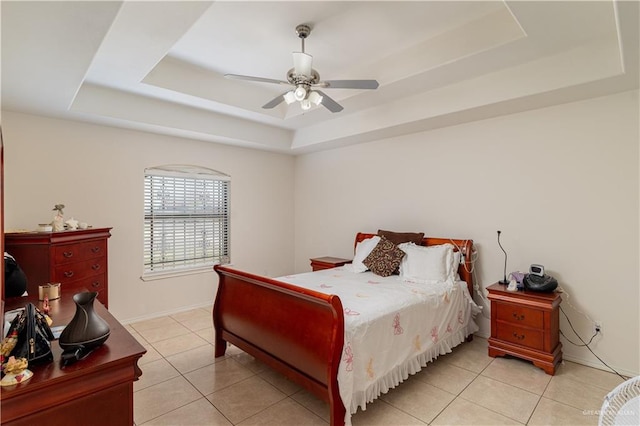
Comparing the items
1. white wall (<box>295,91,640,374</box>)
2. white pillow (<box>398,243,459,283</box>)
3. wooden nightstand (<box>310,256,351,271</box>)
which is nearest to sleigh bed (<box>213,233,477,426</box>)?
white pillow (<box>398,243,459,283</box>)

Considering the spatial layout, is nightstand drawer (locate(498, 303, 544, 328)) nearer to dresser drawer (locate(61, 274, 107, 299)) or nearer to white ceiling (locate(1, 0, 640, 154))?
white ceiling (locate(1, 0, 640, 154))

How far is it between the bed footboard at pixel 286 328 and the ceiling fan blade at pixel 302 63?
5.33 feet

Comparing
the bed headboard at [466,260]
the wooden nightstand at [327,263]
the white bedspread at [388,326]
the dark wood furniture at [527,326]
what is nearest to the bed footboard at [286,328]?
the white bedspread at [388,326]

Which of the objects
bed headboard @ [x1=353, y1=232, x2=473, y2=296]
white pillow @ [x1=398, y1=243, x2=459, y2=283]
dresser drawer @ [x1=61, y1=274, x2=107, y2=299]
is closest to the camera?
dresser drawer @ [x1=61, y1=274, x2=107, y2=299]

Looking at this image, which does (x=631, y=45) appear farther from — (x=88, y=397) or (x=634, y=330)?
(x=88, y=397)

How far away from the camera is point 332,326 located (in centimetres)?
204

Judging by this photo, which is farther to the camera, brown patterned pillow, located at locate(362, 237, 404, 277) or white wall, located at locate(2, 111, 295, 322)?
brown patterned pillow, located at locate(362, 237, 404, 277)

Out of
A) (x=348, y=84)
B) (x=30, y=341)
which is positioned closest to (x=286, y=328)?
(x=30, y=341)

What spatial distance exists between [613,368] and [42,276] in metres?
5.09

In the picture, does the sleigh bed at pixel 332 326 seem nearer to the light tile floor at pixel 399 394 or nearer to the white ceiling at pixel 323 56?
the light tile floor at pixel 399 394

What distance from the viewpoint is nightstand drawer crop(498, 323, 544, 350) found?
279cm

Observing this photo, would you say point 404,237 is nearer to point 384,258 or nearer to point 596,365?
point 384,258

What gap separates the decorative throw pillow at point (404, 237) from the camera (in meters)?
3.85

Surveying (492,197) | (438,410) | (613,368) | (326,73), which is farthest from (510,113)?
(438,410)
